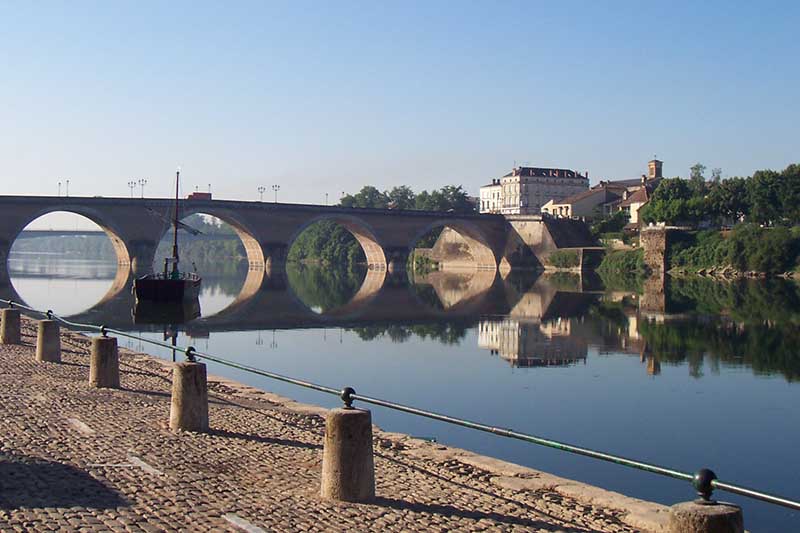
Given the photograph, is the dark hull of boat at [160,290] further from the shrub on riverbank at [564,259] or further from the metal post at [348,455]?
the shrub on riverbank at [564,259]

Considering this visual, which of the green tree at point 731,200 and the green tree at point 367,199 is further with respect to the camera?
the green tree at point 367,199

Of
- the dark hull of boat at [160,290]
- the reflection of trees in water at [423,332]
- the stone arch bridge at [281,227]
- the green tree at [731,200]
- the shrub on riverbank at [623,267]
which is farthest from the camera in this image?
the green tree at [731,200]

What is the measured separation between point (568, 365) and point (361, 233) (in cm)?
6941

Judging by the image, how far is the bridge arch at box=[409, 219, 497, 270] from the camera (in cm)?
9306

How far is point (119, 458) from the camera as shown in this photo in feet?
29.2

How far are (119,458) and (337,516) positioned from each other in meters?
2.73

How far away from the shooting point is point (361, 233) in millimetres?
91625

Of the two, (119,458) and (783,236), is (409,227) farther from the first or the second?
(119,458)

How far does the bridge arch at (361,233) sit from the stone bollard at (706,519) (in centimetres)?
7953

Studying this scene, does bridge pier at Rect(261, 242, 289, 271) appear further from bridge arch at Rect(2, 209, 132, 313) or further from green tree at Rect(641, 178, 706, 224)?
green tree at Rect(641, 178, 706, 224)

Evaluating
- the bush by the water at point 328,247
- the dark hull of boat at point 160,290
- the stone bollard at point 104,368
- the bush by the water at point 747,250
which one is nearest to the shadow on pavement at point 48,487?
the stone bollard at point 104,368

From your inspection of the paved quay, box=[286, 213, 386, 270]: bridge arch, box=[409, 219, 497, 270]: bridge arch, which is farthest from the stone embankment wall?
the paved quay

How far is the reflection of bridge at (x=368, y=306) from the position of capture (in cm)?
3547

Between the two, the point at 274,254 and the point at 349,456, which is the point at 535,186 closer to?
the point at 274,254
